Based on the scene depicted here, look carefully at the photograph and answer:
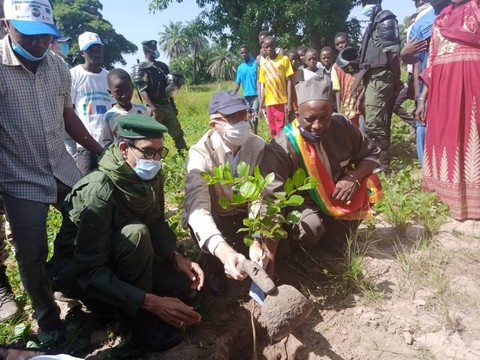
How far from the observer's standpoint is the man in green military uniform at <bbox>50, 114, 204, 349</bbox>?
187 centimetres

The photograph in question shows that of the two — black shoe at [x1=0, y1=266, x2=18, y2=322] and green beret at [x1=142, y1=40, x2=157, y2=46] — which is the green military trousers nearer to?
black shoe at [x1=0, y1=266, x2=18, y2=322]

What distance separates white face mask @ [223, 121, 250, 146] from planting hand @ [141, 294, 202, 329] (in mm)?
983

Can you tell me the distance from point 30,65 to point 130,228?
1117 millimetres

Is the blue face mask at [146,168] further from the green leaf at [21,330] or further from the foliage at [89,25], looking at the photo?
the foliage at [89,25]

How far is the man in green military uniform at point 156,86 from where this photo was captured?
4.72 meters

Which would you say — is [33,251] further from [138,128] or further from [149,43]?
[149,43]

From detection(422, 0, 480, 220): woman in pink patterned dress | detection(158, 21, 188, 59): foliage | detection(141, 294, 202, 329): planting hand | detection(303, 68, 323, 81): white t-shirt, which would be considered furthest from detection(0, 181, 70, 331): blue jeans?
detection(158, 21, 188, 59): foliage

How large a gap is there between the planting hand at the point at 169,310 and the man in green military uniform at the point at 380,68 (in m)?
3.17

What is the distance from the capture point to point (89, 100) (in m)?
3.79

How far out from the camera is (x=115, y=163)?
193 centimetres

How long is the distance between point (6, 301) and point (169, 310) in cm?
130

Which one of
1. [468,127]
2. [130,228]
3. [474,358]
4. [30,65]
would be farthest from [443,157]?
[30,65]

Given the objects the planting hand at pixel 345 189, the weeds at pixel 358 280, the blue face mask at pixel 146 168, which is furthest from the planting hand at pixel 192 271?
the planting hand at pixel 345 189

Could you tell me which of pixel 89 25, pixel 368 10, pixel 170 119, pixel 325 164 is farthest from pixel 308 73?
pixel 89 25
